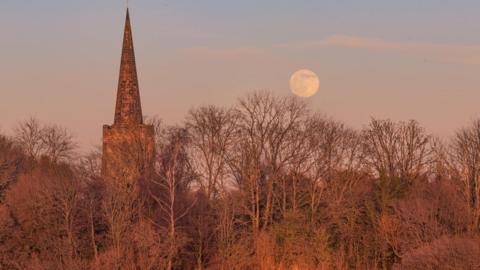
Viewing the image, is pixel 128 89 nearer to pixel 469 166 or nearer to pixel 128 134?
pixel 128 134

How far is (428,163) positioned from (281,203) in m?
11.7

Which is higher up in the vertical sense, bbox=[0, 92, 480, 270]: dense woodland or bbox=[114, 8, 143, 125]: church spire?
bbox=[114, 8, 143, 125]: church spire

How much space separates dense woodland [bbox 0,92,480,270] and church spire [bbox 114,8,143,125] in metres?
2.10

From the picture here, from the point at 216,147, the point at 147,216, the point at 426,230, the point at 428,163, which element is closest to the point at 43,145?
the point at 216,147

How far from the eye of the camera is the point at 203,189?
57.5 metres

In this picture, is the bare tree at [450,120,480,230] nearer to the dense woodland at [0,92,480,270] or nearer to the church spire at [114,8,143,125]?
the dense woodland at [0,92,480,270]

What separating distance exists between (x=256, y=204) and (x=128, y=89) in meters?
14.8

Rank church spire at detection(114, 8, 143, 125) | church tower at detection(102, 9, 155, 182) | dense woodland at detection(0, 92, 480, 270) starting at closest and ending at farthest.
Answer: dense woodland at detection(0, 92, 480, 270) < church tower at detection(102, 9, 155, 182) < church spire at detection(114, 8, 143, 125)

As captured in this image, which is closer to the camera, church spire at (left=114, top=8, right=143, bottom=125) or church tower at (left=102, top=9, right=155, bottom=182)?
church tower at (left=102, top=9, right=155, bottom=182)

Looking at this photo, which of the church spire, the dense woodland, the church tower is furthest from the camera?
the church spire

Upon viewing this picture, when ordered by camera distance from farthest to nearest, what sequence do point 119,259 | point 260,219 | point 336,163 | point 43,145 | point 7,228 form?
point 43,145 → point 336,163 → point 260,219 → point 7,228 → point 119,259

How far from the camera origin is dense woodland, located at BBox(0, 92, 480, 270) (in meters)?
44.5

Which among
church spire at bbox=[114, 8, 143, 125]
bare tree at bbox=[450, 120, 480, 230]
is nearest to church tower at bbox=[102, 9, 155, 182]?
church spire at bbox=[114, 8, 143, 125]

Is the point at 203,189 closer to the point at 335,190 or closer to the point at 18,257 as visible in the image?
the point at 335,190
